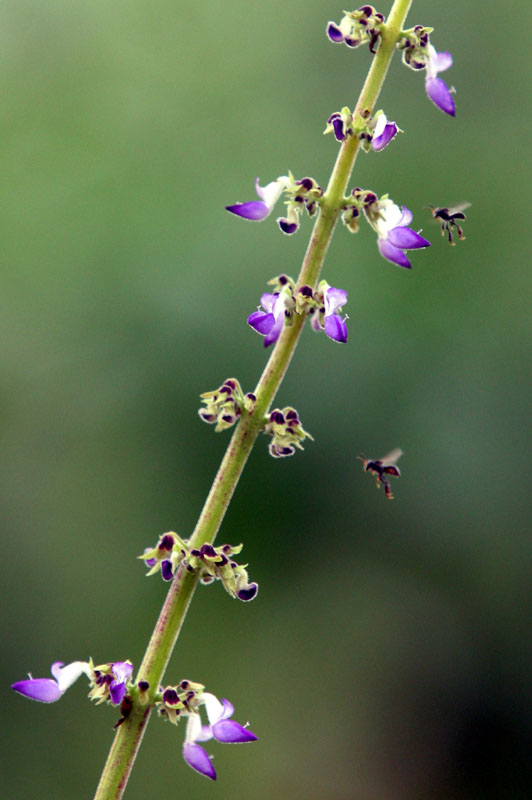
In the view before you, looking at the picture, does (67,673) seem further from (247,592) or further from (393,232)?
(393,232)

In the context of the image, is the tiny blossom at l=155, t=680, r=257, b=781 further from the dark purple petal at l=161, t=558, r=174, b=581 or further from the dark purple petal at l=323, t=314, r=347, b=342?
the dark purple petal at l=323, t=314, r=347, b=342

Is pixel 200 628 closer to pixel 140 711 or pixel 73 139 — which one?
pixel 73 139

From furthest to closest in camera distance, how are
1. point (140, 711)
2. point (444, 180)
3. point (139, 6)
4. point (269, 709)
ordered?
point (139, 6) → point (444, 180) → point (269, 709) → point (140, 711)

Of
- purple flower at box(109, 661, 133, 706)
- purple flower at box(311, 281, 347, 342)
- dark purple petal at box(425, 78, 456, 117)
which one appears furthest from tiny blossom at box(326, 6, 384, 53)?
purple flower at box(109, 661, 133, 706)

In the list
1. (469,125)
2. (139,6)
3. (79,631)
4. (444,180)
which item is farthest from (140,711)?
(139,6)

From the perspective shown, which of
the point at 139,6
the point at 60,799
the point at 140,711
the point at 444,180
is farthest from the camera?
the point at 139,6

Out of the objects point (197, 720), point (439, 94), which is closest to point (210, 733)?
point (197, 720)

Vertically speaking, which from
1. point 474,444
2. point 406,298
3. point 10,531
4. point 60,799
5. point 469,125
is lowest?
point 60,799
